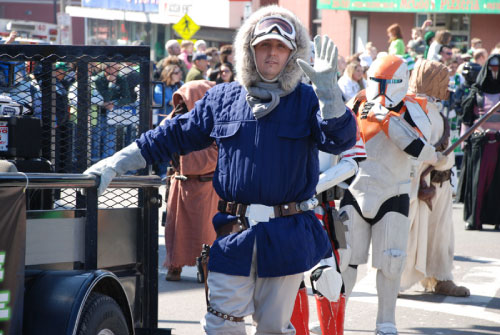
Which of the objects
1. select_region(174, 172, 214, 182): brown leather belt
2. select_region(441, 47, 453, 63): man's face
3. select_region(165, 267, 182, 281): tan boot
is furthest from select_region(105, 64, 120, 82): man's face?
select_region(441, 47, 453, 63): man's face

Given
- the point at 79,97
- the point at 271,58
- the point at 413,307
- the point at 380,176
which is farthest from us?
the point at 413,307

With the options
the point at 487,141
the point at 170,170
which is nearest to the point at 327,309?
the point at 170,170

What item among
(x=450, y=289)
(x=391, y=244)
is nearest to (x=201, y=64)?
(x=450, y=289)

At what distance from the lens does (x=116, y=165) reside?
400cm

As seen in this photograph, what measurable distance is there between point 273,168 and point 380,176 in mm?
2252

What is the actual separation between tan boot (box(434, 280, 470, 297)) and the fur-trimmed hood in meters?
3.95

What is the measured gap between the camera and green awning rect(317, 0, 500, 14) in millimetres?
26703

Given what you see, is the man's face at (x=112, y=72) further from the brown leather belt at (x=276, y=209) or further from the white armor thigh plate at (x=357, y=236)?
the white armor thigh plate at (x=357, y=236)

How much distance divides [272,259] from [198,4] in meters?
30.3

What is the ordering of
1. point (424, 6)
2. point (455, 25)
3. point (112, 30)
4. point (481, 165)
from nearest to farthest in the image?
point (481, 165) < point (424, 6) < point (455, 25) < point (112, 30)

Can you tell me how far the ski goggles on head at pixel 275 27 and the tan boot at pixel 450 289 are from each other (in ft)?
13.4

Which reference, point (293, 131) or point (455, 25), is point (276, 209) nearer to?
point (293, 131)

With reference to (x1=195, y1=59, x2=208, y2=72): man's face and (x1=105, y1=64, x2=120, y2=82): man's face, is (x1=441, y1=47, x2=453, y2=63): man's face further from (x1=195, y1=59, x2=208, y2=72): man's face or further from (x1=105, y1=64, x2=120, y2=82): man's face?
(x1=105, y1=64, x2=120, y2=82): man's face

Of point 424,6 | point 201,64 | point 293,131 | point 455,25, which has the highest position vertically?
point 424,6
